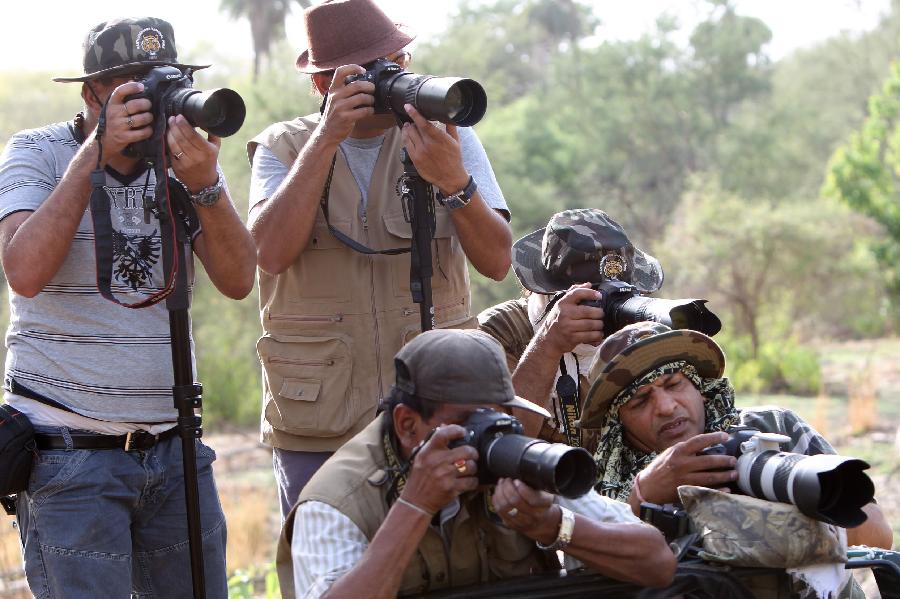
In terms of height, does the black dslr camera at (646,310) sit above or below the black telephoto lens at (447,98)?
below

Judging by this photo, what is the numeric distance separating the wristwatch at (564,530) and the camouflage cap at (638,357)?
65 centimetres

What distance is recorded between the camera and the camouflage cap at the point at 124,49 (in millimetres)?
2918

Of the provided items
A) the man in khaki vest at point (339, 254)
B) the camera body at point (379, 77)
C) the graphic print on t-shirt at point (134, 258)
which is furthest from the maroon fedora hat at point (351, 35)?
the graphic print on t-shirt at point (134, 258)

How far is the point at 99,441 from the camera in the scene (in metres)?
2.90

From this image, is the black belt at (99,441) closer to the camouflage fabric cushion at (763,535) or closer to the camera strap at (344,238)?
the camera strap at (344,238)

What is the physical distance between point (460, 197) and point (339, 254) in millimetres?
391

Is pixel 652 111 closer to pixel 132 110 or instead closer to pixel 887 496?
pixel 887 496

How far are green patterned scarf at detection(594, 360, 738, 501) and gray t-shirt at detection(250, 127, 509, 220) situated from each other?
76 cm

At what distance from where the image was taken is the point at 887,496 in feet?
30.7

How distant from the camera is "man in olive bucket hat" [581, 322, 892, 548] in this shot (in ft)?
9.55

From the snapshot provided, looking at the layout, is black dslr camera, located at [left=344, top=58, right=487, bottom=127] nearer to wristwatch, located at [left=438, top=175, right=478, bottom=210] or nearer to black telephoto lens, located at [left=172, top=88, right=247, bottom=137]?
wristwatch, located at [left=438, top=175, right=478, bottom=210]

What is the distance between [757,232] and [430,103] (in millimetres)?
16410

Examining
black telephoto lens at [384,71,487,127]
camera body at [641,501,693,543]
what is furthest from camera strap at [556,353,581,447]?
black telephoto lens at [384,71,487,127]

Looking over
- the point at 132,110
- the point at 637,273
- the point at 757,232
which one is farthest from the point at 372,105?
the point at 757,232
